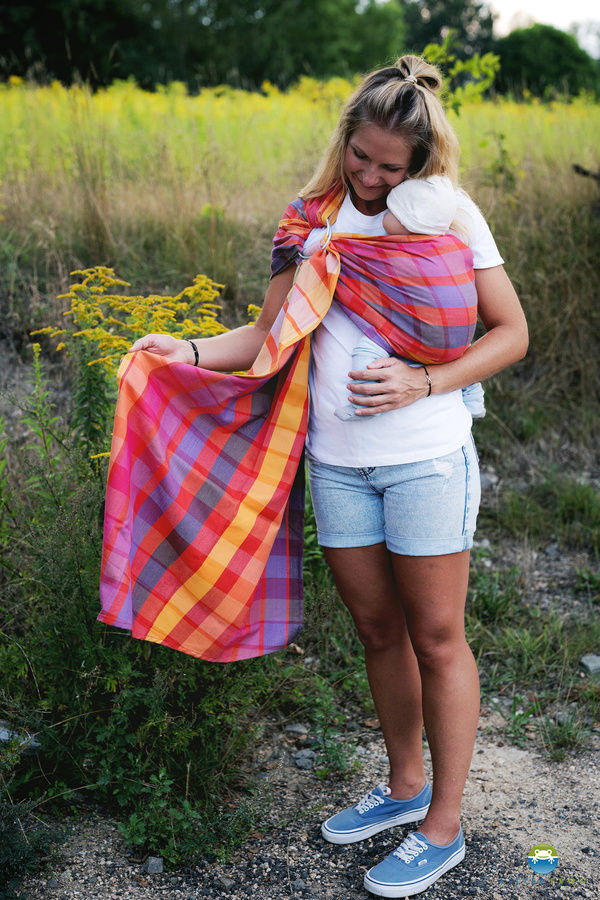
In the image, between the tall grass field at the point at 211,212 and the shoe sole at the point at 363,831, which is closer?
the shoe sole at the point at 363,831

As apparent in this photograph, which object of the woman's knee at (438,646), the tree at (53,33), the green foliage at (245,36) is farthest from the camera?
the green foliage at (245,36)

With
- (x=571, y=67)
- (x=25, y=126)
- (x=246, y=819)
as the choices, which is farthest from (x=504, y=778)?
(x=571, y=67)

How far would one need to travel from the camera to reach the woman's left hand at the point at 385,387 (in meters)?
1.81

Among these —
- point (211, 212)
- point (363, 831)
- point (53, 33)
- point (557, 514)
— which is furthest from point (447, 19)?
point (363, 831)

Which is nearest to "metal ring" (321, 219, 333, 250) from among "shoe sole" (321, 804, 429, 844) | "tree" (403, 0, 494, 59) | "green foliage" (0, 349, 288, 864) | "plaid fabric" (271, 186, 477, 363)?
"plaid fabric" (271, 186, 477, 363)

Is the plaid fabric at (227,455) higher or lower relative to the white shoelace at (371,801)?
higher

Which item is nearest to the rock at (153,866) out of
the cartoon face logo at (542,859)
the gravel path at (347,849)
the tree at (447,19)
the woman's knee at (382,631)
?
the gravel path at (347,849)

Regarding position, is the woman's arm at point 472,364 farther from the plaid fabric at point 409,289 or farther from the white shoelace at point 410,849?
the white shoelace at point 410,849

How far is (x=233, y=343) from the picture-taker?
216cm

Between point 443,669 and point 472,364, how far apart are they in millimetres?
840

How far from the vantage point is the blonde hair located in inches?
70.2

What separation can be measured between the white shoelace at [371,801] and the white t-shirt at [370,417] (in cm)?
114

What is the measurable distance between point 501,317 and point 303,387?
0.56 metres

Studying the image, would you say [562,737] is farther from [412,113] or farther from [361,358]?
[412,113]
